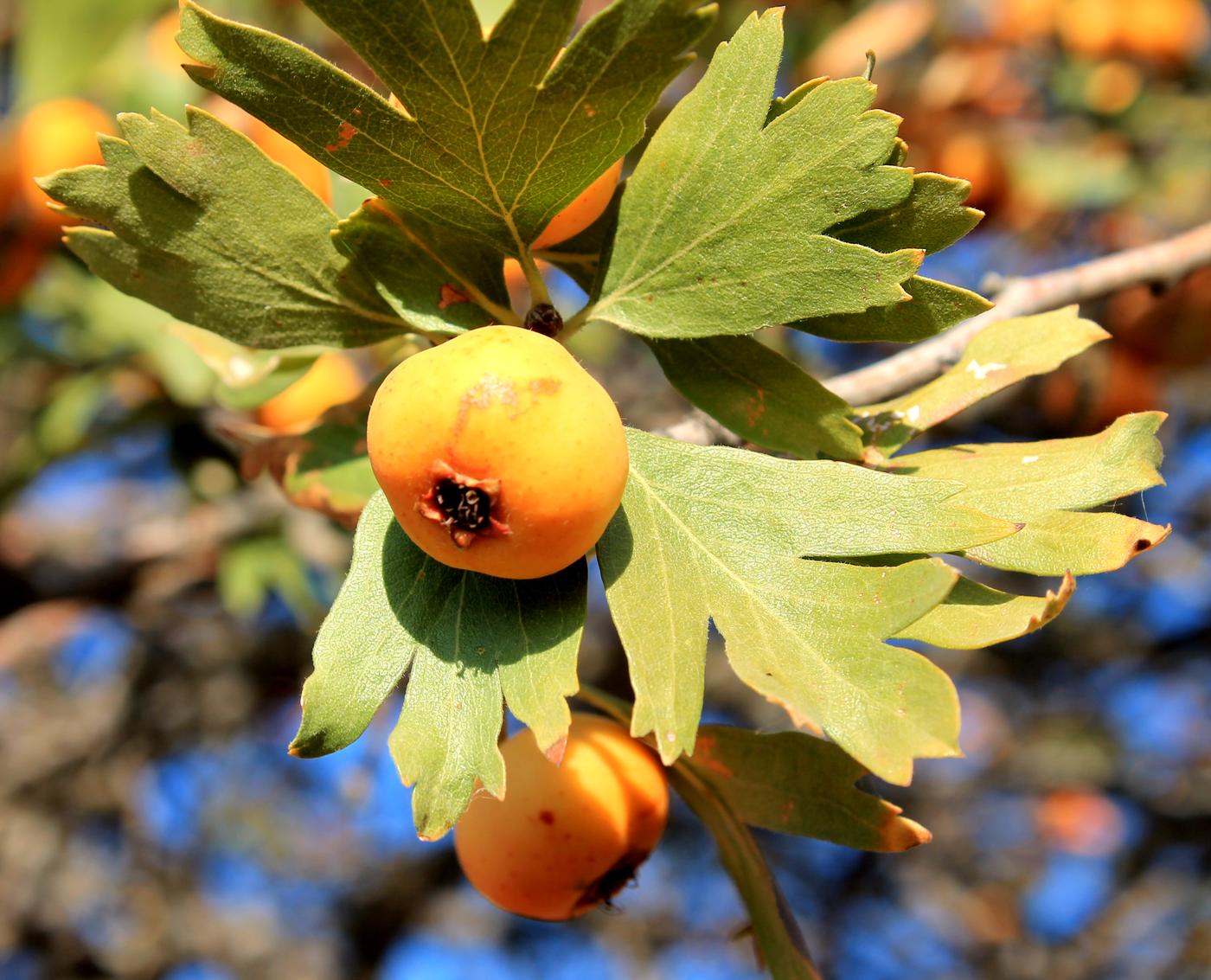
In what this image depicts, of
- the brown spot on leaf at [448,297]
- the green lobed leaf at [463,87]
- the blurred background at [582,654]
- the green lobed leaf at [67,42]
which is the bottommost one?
the blurred background at [582,654]

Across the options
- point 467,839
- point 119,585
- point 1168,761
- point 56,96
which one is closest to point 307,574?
point 119,585

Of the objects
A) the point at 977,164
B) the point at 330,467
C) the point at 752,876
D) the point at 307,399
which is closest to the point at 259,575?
the point at 307,399

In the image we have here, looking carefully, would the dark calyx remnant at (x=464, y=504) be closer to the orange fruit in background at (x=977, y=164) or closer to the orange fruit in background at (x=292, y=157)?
the orange fruit in background at (x=292, y=157)

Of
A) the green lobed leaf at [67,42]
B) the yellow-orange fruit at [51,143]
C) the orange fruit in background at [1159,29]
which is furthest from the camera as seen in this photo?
the orange fruit in background at [1159,29]

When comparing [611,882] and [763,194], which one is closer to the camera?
[763,194]

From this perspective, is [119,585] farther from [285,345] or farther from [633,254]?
[633,254]

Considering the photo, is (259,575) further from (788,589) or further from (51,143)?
(788,589)

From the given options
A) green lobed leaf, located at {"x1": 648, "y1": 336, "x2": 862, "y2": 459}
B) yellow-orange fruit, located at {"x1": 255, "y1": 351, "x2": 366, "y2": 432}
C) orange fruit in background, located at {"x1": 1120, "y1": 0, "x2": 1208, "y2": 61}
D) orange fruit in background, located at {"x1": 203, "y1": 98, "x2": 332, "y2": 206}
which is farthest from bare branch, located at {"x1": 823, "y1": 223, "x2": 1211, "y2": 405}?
orange fruit in background, located at {"x1": 1120, "y1": 0, "x2": 1208, "y2": 61}

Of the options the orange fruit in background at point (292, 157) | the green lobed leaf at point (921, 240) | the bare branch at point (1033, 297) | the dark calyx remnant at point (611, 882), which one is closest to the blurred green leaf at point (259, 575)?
the orange fruit in background at point (292, 157)
